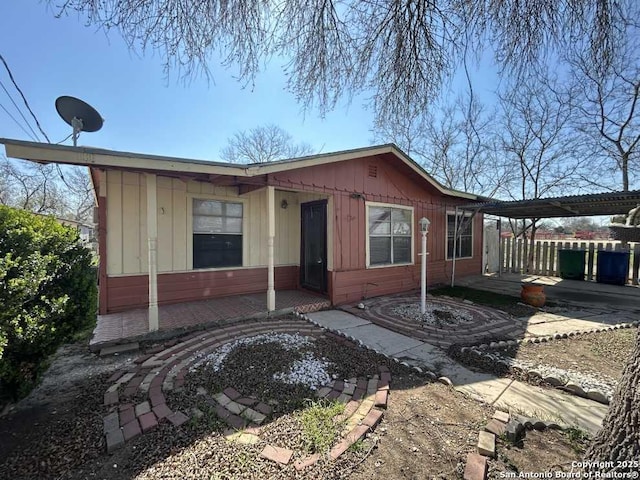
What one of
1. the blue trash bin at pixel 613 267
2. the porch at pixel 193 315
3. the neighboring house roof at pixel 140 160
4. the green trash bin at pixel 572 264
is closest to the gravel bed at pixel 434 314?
the porch at pixel 193 315

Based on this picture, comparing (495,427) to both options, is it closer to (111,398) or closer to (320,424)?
(320,424)

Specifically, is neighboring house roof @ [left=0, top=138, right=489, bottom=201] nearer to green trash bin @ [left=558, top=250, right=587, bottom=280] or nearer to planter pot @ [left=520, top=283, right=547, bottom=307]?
planter pot @ [left=520, top=283, right=547, bottom=307]

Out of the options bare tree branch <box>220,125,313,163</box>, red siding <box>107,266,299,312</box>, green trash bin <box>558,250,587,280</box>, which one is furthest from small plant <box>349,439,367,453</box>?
bare tree branch <box>220,125,313,163</box>

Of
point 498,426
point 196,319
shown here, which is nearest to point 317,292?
point 196,319

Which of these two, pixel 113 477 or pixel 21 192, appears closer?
pixel 113 477

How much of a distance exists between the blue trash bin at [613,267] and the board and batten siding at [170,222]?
31.1 feet

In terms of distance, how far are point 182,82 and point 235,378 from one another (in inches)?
123

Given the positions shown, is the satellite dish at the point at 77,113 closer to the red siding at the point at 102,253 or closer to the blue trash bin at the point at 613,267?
the red siding at the point at 102,253

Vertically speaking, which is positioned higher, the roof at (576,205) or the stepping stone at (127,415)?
the roof at (576,205)

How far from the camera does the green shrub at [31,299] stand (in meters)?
2.12

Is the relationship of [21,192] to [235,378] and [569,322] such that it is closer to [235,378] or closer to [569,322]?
[235,378]

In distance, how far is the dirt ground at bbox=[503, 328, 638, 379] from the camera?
3.32 metres

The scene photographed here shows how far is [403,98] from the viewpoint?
11.6 ft

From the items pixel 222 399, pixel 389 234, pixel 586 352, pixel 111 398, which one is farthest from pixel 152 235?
pixel 586 352
